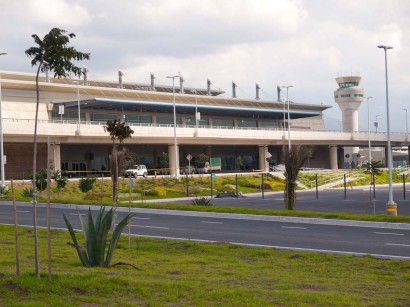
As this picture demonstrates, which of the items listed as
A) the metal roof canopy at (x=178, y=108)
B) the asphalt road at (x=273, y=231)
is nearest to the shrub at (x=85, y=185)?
the asphalt road at (x=273, y=231)

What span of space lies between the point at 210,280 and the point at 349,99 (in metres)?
114

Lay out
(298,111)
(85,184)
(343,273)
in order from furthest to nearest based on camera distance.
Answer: (298,111) → (85,184) → (343,273)

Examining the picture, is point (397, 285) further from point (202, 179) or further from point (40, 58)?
point (202, 179)

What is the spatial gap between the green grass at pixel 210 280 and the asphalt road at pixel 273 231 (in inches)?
70.9

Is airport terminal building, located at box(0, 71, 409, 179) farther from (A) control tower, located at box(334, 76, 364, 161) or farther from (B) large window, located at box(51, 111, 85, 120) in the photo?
(A) control tower, located at box(334, 76, 364, 161)

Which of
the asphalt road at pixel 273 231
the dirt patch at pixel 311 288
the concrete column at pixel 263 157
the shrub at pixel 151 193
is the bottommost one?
the asphalt road at pixel 273 231

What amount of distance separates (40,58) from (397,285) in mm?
8416

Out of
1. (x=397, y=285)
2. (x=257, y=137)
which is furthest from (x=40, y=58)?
(x=257, y=137)

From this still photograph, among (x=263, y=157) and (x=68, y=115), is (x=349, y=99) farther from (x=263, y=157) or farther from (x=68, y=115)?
(x=68, y=115)

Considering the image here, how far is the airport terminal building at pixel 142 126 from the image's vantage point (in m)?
62.9

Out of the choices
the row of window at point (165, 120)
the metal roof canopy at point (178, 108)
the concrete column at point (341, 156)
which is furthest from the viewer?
the concrete column at point (341, 156)

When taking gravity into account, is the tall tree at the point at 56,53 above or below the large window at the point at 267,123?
below

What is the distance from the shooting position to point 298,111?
9894 centimetres

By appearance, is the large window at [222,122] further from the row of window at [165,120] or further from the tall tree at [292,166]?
the tall tree at [292,166]
